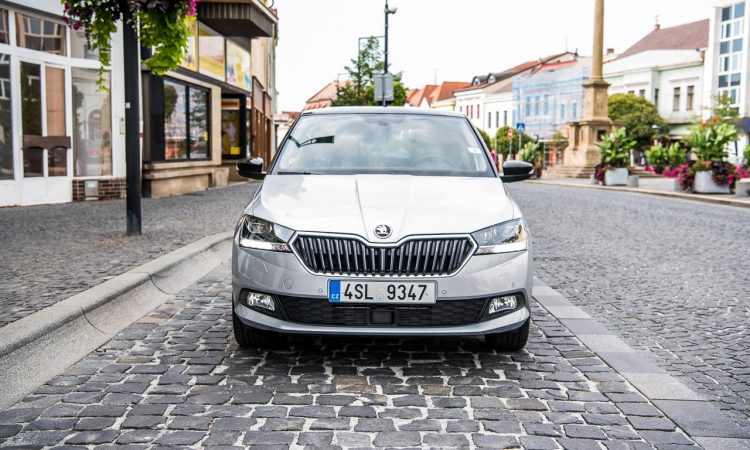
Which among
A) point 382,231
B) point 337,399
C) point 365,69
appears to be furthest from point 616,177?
point 337,399

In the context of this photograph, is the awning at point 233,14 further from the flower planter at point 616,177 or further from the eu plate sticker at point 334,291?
the eu plate sticker at point 334,291

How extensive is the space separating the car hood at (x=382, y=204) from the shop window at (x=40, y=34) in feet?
36.3

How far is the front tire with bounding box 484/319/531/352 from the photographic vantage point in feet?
16.6

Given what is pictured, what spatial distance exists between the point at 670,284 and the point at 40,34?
1210 centimetres

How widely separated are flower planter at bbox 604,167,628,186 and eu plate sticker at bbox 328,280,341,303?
3061 cm

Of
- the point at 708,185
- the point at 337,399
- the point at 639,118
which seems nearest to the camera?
the point at 337,399

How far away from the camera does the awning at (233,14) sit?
70.5ft

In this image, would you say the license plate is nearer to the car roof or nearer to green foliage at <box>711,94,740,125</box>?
the car roof

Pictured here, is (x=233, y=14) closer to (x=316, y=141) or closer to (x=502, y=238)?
(x=316, y=141)

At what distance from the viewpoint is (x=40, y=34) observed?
1527cm

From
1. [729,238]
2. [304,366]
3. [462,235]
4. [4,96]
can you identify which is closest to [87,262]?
[304,366]

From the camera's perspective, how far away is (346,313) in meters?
4.54

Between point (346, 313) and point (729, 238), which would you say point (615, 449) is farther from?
point (729, 238)

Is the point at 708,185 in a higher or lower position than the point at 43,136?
lower
